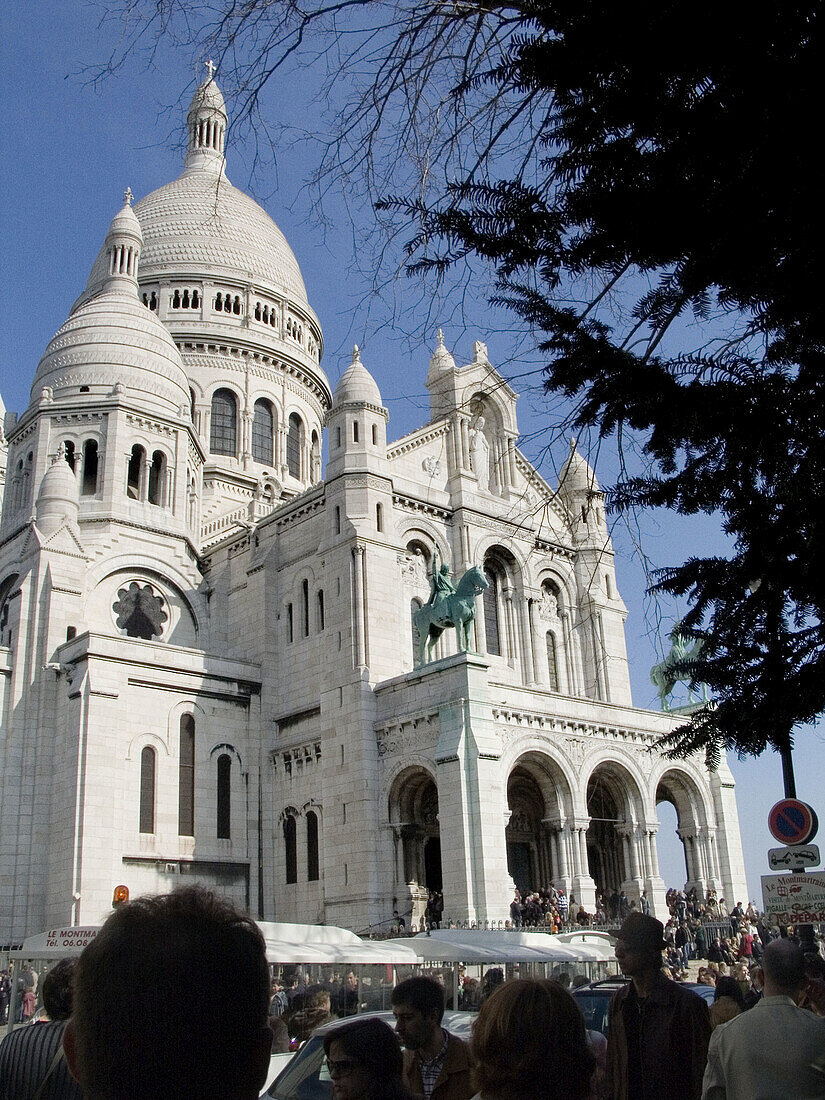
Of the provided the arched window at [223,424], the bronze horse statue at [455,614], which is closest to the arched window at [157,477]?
the arched window at [223,424]

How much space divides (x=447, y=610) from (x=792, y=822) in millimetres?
21774

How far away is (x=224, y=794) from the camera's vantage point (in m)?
36.6

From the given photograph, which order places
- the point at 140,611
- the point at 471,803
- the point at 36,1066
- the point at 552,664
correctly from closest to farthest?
the point at 36,1066, the point at 471,803, the point at 140,611, the point at 552,664

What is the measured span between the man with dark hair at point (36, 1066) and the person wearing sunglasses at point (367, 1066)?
108cm

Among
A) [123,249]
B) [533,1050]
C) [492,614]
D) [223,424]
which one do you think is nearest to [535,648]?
[492,614]

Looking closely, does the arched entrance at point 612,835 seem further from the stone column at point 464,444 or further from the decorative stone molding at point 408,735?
the stone column at point 464,444

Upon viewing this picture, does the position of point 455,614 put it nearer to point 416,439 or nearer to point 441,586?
point 441,586

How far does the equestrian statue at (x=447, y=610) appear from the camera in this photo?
33469 mm

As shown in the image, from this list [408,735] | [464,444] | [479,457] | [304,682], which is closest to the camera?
[408,735]

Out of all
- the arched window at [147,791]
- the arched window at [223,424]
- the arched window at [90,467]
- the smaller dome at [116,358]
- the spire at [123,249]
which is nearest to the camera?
the arched window at [147,791]

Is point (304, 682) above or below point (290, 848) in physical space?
above

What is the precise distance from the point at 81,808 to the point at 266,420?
28.1 m

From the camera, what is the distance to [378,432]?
38.3m

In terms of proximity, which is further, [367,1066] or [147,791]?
[147,791]
